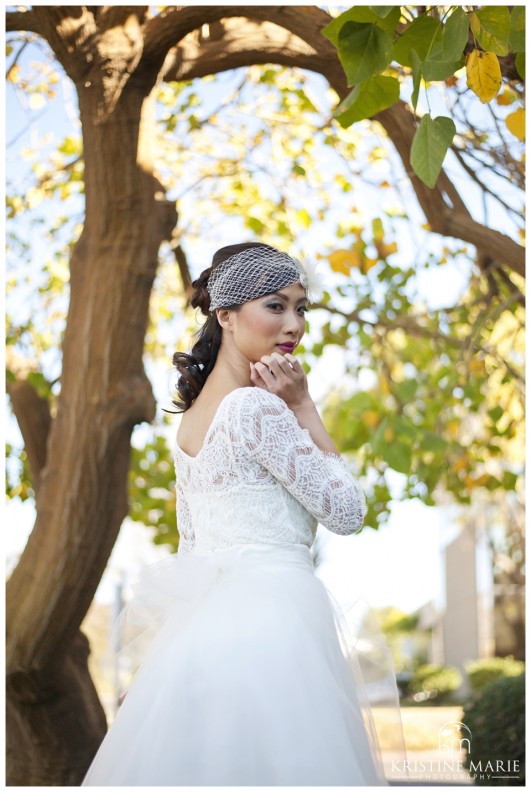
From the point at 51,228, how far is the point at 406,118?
10.7 feet

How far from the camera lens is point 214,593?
7.38 ft

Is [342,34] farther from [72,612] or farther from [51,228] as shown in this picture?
[51,228]

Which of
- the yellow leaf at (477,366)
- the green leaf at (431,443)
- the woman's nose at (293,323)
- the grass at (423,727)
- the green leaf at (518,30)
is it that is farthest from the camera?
the grass at (423,727)

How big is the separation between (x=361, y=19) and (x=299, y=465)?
104 cm

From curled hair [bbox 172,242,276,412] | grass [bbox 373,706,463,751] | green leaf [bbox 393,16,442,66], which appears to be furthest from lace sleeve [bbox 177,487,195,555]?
grass [bbox 373,706,463,751]

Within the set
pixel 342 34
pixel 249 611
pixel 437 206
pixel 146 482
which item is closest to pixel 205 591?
pixel 249 611

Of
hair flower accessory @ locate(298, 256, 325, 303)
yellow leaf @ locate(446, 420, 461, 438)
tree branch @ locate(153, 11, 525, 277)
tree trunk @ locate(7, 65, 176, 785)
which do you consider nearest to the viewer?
hair flower accessory @ locate(298, 256, 325, 303)

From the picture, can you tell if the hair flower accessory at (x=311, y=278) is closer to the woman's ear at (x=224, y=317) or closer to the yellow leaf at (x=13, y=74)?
the woman's ear at (x=224, y=317)

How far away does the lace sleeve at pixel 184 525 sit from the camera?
2514 millimetres

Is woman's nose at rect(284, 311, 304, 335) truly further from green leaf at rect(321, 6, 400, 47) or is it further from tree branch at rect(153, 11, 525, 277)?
tree branch at rect(153, 11, 525, 277)

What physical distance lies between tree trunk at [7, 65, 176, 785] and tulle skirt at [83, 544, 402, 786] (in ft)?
4.81

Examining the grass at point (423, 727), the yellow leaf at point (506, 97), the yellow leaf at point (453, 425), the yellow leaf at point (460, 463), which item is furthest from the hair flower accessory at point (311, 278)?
the grass at point (423, 727)

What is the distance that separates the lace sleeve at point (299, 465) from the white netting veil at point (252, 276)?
1.17 ft

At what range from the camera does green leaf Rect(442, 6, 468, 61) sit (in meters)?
1.97
